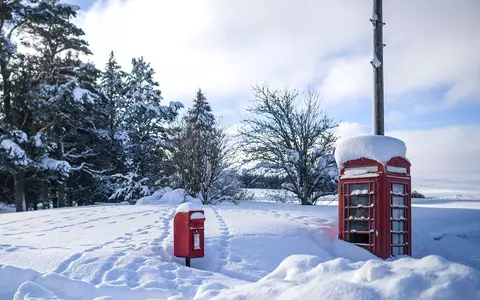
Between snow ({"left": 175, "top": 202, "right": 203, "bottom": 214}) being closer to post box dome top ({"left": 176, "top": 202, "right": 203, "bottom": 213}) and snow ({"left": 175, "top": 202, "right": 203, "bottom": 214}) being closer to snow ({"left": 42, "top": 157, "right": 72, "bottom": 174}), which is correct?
post box dome top ({"left": 176, "top": 202, "right": 203, "bottom": 213})

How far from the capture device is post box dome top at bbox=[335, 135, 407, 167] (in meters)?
9.27

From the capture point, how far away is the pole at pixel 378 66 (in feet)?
33.0

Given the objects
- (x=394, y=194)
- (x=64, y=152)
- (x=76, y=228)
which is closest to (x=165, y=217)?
(x=76, y=228)

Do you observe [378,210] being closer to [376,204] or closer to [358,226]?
[376,204]

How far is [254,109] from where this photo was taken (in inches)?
839

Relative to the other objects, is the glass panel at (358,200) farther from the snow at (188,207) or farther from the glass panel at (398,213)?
the snow at (188,207)

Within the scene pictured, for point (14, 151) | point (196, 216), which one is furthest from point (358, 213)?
point (14, 151)

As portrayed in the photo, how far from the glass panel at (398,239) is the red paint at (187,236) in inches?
170

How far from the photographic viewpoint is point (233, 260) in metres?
8.25

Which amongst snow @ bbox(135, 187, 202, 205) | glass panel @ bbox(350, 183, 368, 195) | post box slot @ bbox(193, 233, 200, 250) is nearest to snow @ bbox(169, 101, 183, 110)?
snow @ bbox(135, 187, 202, 205)

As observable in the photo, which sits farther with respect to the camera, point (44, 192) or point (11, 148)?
point (44, 192)

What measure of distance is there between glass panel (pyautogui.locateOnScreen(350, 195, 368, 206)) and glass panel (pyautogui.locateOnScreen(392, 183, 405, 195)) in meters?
0.63

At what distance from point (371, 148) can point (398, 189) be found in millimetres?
1230

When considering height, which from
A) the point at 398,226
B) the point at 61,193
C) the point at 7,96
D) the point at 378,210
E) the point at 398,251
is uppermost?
the point at 7,96
